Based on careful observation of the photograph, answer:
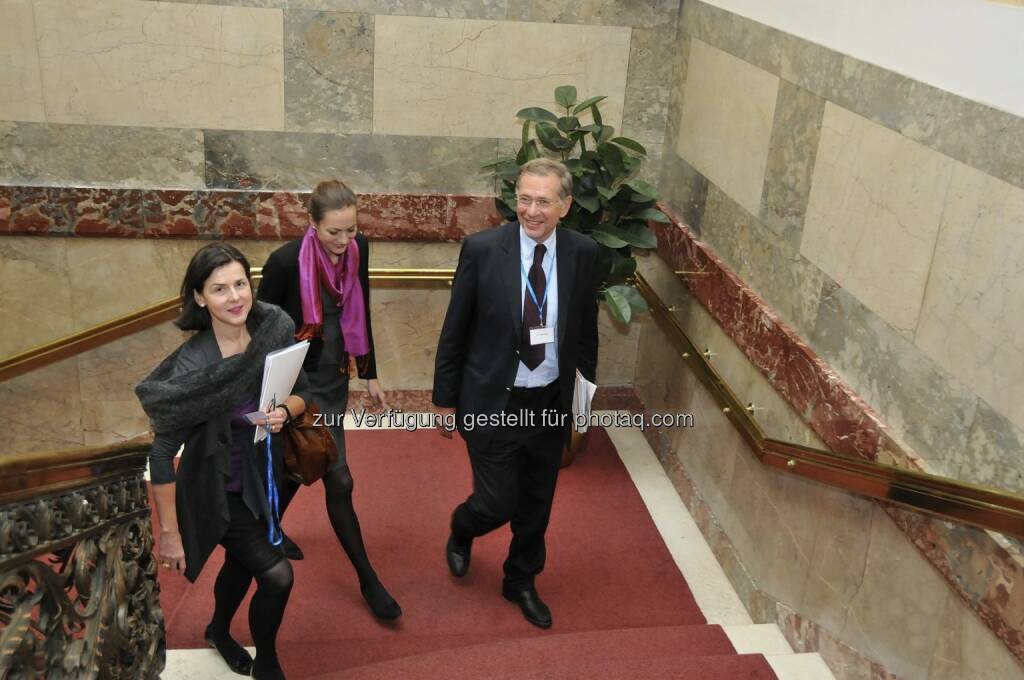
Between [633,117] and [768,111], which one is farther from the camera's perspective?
[633,117]

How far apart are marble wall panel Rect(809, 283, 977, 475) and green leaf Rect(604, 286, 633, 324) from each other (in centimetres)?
122

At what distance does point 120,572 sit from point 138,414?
11.8ft

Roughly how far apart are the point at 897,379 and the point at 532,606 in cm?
185

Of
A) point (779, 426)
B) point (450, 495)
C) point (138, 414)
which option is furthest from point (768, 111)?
point (138, 414)

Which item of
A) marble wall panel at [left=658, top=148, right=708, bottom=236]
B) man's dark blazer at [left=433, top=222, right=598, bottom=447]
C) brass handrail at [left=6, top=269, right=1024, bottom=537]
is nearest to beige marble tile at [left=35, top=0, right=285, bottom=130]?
brass handrail at [left=6, top=269, right=1024, bottom=537]

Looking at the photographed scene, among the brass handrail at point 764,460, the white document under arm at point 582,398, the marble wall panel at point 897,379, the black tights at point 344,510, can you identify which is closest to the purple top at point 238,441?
the brass handrail at point 764,460

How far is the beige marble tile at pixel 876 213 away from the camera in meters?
3.48

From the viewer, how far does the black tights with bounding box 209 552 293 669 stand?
357 centimetres

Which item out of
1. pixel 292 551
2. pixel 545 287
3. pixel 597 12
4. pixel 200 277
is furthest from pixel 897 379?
pixel 597 12

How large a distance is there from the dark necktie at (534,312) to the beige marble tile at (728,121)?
1323 mm

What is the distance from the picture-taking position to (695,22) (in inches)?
221

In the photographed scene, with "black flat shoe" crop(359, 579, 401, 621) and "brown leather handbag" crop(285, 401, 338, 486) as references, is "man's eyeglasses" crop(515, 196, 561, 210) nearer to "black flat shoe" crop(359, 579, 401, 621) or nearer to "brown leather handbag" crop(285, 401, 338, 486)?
"brown leather handbag" crop(285, 401, 338, 486)

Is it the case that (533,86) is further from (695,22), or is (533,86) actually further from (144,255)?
(144,255)

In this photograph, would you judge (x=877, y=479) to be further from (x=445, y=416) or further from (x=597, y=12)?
(x=597, y=12)
